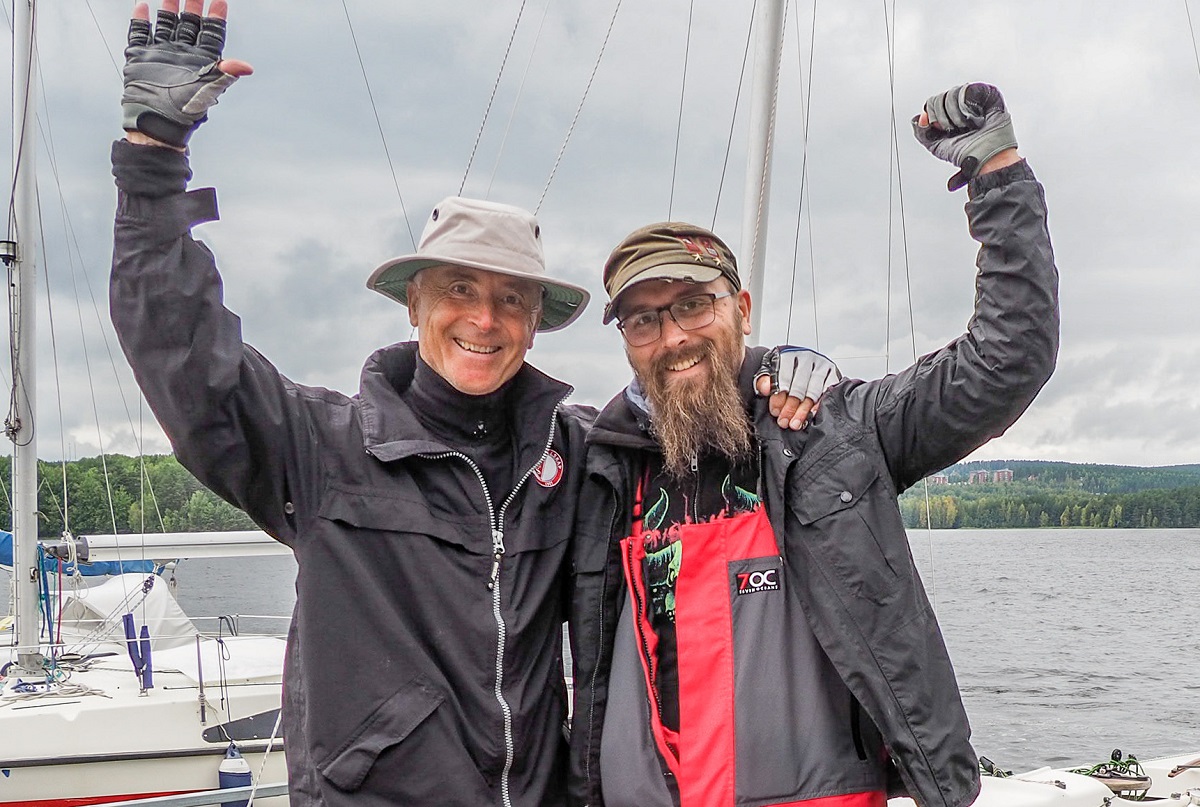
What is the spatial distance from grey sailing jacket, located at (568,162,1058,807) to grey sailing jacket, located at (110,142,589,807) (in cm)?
12

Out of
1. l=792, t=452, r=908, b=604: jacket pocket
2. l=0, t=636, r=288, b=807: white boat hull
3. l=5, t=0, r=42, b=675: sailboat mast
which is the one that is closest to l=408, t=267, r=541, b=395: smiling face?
l=792, t=452, r=908, b=604: jacket pocket

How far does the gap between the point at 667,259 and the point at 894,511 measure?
2.76 feet

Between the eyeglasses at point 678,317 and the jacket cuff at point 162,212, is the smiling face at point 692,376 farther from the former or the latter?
the jacket cuff at point 162,212

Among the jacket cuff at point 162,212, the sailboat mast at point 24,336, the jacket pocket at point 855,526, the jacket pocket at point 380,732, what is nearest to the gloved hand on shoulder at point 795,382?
the jacket pocket at point 855,526

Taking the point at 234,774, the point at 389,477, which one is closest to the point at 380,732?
the point at 389,477

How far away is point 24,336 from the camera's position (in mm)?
11414

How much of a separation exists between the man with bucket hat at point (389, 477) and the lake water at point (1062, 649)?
104 inches

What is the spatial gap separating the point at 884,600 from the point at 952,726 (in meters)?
0.30

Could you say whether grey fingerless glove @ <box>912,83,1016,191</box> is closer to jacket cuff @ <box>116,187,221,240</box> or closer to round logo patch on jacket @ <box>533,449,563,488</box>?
round logo patch on jacket @ <box>533,449,563,488</box>

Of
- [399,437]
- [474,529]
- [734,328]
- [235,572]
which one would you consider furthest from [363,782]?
[235,572]

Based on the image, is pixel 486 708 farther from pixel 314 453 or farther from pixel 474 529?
pixel 314 453

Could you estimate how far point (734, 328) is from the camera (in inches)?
119

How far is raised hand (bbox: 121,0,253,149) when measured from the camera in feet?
7.30

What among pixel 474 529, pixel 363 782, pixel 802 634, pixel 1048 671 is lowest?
pixel 1048 671
